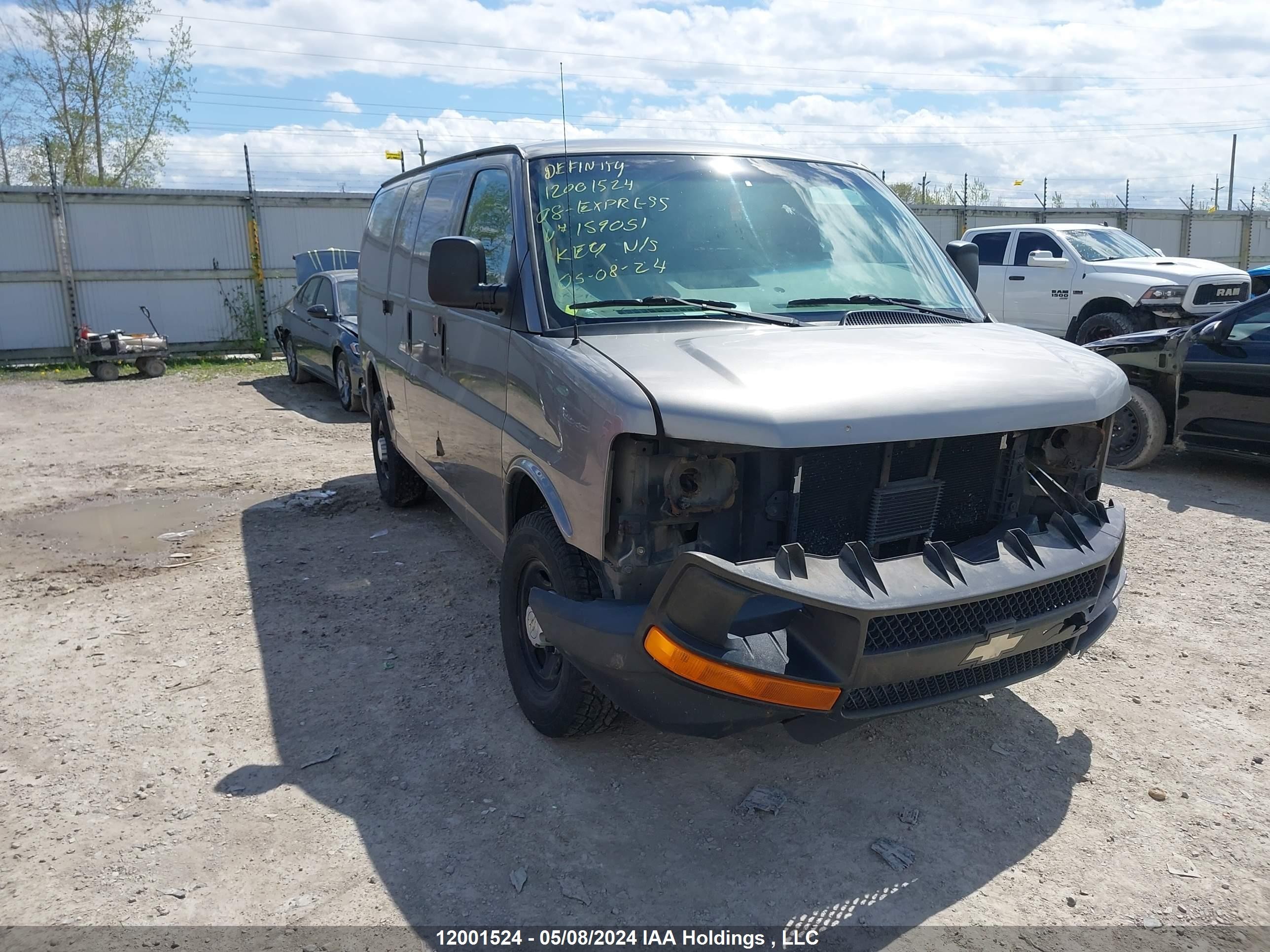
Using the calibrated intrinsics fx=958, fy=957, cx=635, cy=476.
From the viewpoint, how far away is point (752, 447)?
2848mm

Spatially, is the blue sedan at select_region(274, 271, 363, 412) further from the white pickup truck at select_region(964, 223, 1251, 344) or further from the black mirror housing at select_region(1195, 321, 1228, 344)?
the white pickup truck at select_region(964, 223, 1251, 344)

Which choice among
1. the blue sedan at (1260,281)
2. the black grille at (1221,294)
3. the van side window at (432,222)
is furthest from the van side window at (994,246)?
the van side window at (432,222)

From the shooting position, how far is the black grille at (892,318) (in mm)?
3684

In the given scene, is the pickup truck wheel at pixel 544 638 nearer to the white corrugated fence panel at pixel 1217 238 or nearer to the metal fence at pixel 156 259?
the metal fence at pixel 156 259

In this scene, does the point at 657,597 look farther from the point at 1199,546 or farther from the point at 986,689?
the point at 1199,546

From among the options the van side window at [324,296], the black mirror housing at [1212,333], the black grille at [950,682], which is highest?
the van side window at [324,296]

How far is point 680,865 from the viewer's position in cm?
296

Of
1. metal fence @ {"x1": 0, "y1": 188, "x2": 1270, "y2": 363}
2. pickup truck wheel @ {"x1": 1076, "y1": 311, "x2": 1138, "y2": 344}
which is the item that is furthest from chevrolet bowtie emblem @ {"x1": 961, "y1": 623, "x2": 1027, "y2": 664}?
metal fence @ {"x1": 0, "y1": 188, "x2": 1270, "y2": 363}

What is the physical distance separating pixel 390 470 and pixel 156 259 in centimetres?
1239

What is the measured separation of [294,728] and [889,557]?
243 cm

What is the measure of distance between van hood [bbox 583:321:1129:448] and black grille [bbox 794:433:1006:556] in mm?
152

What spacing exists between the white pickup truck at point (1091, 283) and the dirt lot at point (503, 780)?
23.8 ft

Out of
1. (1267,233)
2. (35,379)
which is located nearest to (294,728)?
(35,379)

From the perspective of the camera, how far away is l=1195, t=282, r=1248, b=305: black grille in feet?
38.5
